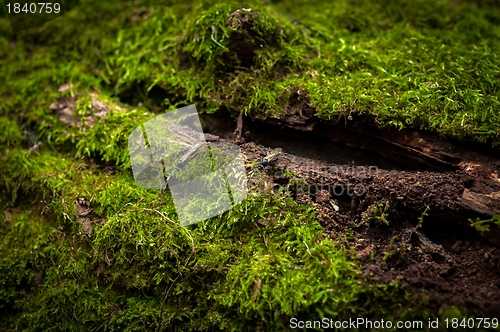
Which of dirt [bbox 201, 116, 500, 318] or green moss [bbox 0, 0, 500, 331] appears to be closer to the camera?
dirt [bbox 201, 116, 500, 318]

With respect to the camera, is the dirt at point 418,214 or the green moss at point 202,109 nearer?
the dirt at point 418,214

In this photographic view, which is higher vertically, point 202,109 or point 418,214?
point 202,109

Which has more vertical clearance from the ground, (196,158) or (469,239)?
(196,158)

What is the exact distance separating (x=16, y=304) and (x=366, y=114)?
111 inches

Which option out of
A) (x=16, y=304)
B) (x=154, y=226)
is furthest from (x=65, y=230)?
(x=154, y=226)

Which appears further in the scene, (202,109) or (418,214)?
(202,109)

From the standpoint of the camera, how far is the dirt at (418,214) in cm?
212

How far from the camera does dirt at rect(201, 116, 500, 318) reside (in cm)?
212

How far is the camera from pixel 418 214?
7.66 feet

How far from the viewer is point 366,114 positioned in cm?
261

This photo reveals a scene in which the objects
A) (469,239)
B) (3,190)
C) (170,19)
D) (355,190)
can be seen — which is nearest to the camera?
(469,239)

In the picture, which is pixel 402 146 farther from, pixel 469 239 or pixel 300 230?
pixel 300 230

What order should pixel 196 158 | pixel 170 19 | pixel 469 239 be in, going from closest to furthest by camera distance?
1. pixel 469 239
2. pixel 196 158
3. pixel 170 19

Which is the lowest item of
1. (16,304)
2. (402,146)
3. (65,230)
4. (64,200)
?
(16,304)
